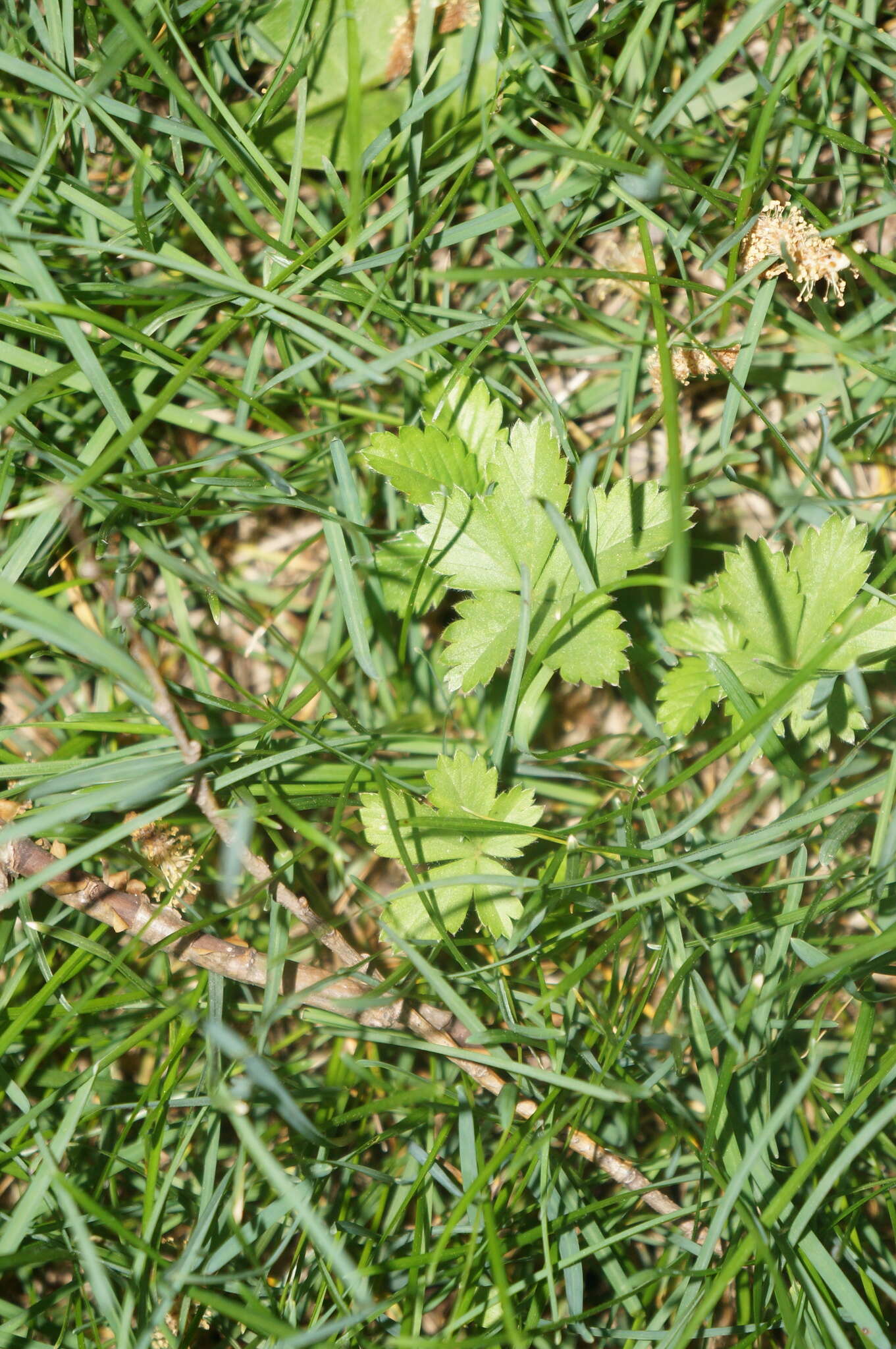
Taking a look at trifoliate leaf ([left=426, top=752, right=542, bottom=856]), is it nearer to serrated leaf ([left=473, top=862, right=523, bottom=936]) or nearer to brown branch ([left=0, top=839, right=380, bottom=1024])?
serrated leaf ([left=473, top=862, right=523, bottom=936])

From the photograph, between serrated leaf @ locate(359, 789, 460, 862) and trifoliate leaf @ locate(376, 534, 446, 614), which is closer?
serrated leaf @ locate(359, 789, 460, 862)

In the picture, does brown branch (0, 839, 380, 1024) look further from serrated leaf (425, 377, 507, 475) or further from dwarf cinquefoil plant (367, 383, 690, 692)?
serrated leaf (425, 377, 507, 475)

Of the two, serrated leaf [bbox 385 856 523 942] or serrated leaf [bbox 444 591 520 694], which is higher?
serrated leaf [bbox 444 591 520 694]

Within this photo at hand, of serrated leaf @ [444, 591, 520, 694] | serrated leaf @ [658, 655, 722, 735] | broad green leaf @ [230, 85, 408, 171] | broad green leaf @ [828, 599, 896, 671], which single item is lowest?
broad green leaf @ [828, 599, 896, 671]

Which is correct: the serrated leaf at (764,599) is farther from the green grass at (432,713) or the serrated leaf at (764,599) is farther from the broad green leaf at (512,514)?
the broad green leaf at (512,514)

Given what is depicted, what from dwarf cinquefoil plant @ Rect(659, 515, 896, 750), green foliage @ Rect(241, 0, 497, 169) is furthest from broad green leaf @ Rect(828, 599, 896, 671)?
green foliage @ Rect(241, 0, 497, 169)

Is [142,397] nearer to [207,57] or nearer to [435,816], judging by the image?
[207,57]

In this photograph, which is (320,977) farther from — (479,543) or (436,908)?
(479,543)
